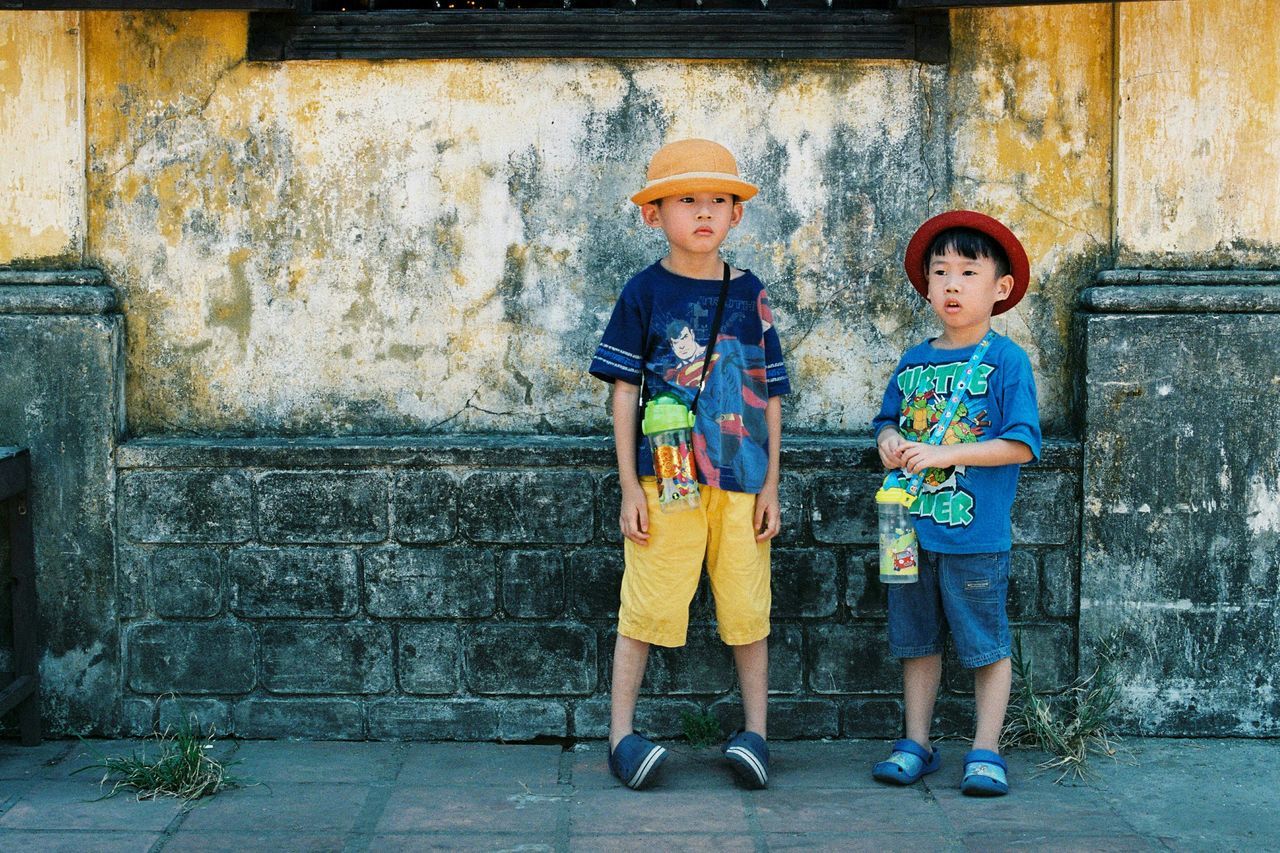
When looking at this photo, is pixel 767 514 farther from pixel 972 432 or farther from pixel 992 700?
pixel 992 700

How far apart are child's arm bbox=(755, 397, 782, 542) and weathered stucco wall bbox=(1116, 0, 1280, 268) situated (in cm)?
124

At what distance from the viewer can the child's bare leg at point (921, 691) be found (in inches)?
164

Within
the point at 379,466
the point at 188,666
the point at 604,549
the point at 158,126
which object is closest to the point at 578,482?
the point at 604,549

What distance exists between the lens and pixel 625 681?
415cm

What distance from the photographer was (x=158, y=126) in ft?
14.7

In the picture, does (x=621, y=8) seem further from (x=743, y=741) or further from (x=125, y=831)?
(x=125, y=831)

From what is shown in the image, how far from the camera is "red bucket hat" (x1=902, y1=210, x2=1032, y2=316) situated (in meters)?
3.97

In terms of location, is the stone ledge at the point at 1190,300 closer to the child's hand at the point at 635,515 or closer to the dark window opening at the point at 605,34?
the dark window opening at the point at 605,34

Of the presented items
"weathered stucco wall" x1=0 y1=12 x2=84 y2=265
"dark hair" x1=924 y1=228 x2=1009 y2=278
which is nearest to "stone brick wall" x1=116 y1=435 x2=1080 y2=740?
"dark hair" x1=924 y1=228 x2=1009 y2=278

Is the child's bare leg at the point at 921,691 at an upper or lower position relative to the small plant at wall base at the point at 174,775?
upper

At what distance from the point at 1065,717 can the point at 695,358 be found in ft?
5.45

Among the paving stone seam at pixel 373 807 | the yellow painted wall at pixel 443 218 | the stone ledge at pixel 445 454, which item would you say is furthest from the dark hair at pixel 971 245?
the paving stone seam at pixel 373 807

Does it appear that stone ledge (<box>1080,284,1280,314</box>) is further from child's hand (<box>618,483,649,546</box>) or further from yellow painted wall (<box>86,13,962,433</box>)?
child's hand (<box>618,483,649,546</box>)

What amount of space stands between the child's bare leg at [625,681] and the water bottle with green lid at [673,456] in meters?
0.47
